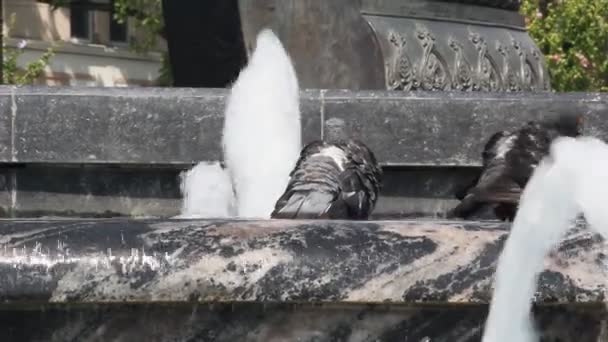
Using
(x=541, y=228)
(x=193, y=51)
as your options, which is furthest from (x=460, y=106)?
(x=541, y=228)

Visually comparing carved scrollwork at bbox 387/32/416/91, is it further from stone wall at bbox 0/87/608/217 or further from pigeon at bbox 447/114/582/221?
pigeon at bbox 447/114/582/221

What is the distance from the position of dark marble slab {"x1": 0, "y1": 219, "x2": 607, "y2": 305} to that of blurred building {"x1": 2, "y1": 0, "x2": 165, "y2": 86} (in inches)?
983

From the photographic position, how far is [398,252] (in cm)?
230

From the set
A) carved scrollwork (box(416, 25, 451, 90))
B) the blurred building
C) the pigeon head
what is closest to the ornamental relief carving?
carved scrollwork (box(416, 25, 451, 90))

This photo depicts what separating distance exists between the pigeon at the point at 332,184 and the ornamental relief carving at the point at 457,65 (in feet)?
5.39

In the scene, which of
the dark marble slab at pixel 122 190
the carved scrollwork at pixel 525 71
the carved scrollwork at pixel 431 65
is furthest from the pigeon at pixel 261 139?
the carved scrollwork at pixel 525 71

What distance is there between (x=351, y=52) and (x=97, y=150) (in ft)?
3.48

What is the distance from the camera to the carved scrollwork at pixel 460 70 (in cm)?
550

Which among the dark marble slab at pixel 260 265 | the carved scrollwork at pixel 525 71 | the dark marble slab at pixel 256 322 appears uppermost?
the dark marble slab at pixel 260 265

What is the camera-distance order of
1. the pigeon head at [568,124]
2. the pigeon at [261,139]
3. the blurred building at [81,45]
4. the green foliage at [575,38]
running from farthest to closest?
the blurred building at [81,45], the green foliage at [575,38], the pigeon at [261,139], the pigeon head at [568,124]

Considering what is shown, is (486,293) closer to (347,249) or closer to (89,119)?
(347,249)

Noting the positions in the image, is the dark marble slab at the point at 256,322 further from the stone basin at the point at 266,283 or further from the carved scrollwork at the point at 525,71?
the carved scrollwork at the point at 525,71

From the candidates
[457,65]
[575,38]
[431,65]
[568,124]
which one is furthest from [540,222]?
[575,38]

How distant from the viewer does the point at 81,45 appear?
28.2 m
